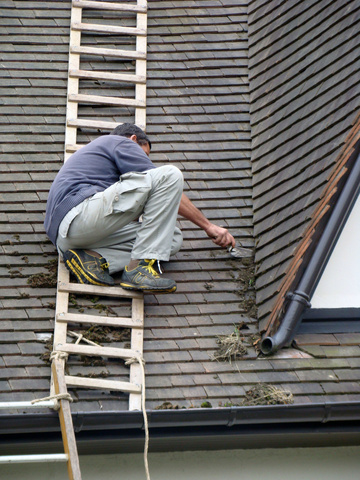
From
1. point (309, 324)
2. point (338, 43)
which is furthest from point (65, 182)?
point (338, 43)

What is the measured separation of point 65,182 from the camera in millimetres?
5578

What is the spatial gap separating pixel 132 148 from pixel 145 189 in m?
0.39

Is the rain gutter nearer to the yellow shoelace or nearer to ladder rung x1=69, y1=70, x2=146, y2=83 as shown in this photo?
the yellow shoelace

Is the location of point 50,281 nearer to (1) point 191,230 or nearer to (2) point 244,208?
(1) point 191,230

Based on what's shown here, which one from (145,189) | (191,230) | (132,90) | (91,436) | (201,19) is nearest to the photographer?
(91,436)

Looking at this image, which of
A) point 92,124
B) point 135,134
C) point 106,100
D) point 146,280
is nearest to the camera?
point 146,280

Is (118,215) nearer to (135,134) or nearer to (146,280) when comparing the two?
(146,280)

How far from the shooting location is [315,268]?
541 centimetres

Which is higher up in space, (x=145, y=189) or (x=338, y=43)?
(x=338, y=43)

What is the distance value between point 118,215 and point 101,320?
0.70 meters

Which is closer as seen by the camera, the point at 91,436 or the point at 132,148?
the point at 91,436

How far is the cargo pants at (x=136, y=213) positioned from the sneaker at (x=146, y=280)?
0.07 m

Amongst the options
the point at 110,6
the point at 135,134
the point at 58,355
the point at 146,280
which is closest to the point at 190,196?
the point at 135,134

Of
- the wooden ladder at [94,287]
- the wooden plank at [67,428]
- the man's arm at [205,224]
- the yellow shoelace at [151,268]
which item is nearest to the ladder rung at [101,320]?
the wooden ladder at [94,287]
